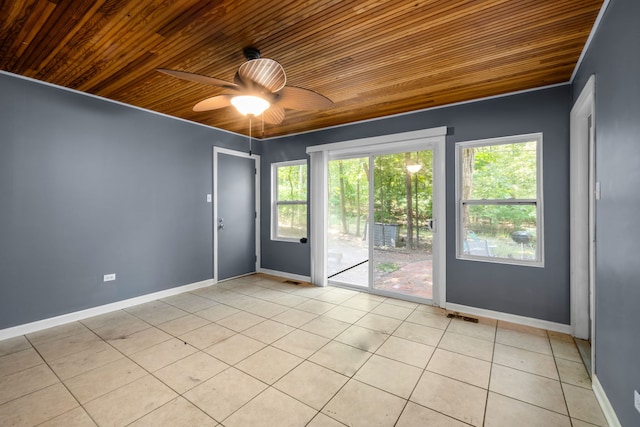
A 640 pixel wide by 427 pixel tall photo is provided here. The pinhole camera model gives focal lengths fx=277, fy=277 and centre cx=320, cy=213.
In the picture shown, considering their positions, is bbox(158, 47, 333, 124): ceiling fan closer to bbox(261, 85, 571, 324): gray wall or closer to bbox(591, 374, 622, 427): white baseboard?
bbox(261, 85, 571, 324): gray wall

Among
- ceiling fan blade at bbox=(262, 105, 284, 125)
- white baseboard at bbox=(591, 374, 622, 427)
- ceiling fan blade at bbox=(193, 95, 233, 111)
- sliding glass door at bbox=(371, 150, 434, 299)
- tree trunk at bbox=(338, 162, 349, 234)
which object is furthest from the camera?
tree trunk at bbox=(338, 162, 349, 234)

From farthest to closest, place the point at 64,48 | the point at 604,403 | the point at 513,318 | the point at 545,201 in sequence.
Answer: the point at 513,318, the point at 545,201, the point at 64,48, the point at 604,403

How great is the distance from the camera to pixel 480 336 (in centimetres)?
280

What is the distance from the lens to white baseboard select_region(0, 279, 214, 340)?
2768mm

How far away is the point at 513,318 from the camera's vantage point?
3.11m

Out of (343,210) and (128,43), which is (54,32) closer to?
(128,43)

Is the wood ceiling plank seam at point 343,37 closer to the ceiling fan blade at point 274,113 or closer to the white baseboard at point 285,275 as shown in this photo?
the ceiling fan blade at point 274,113

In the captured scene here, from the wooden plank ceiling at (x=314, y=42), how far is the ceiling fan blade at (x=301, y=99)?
0.36 metres

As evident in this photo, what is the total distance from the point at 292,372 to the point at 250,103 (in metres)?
2.16

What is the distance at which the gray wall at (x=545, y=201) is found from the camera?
113 inches

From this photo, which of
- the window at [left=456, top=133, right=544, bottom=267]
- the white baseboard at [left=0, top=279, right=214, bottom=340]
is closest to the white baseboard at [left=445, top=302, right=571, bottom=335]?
the window at [left=456, top=133, right=544, bottom=267]

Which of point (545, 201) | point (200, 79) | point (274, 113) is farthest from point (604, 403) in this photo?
point (200, 79)

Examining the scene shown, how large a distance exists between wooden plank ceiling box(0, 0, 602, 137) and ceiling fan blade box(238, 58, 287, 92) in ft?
1.02

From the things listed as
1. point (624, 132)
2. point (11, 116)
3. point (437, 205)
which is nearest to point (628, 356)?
point (624, 132)
